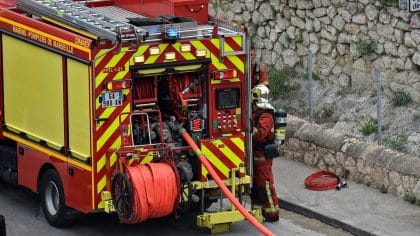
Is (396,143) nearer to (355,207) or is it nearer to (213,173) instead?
(355,207)

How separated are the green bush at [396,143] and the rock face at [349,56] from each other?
0.02 metres

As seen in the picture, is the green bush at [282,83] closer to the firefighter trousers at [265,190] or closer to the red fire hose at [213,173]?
the firefighter trousers at [265,190]

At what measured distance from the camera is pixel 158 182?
13.8m

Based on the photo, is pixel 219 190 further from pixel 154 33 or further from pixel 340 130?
pixel 340 130

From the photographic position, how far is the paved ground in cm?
1484

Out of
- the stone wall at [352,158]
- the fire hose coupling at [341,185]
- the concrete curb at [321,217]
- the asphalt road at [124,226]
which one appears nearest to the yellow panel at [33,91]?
the asphalt road at [124,226]

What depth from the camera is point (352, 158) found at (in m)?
16.5

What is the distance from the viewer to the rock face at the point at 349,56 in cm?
1748

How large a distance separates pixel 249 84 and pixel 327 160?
8.23 ft

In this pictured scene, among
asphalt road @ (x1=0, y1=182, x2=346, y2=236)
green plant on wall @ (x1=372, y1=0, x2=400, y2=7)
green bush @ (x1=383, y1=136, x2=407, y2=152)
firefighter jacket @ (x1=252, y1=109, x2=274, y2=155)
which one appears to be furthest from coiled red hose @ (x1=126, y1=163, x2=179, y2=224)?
green plant on wall @ (x1=372, y1=0, x2=400, y2=7)

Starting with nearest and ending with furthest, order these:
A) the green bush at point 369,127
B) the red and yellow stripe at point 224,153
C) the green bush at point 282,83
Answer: the red and yellow stripe at point 224,153
the green bush at point 369,127
the green bush at point 282,83

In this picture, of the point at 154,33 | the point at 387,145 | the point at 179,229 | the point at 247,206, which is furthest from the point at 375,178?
the point at 154,33

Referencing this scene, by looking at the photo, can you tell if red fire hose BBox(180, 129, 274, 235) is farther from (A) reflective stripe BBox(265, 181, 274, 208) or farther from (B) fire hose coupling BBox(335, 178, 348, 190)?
(B) fire hose coupling BBox(335, 178, 348, 190)

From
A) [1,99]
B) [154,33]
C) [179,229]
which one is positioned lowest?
[179,229]
